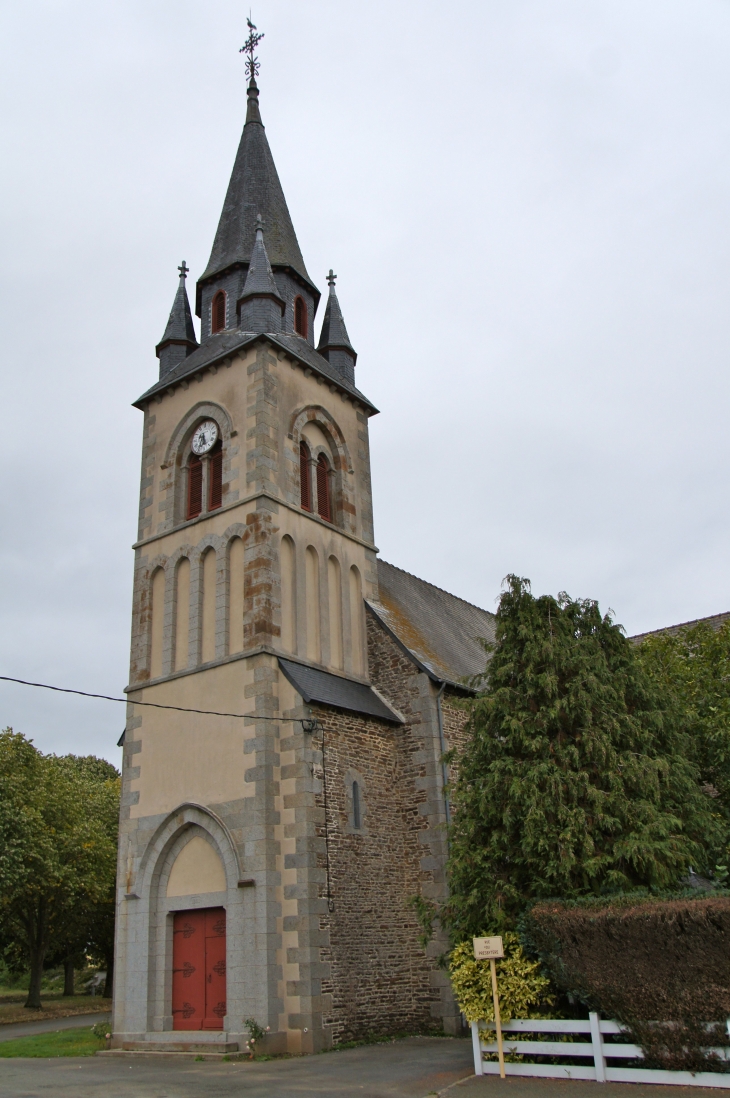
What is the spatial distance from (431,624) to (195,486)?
276 inches

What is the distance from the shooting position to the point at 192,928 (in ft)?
53.7

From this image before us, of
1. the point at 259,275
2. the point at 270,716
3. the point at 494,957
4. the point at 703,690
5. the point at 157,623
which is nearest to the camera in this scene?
the point at 494,957

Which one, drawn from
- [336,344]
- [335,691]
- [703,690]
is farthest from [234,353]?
[703,690]

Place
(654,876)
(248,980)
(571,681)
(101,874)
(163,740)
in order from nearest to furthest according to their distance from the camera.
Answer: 1. (654,876)
2. (571,681)
3. (248,980)
4. (163,740)
5. (101,874)

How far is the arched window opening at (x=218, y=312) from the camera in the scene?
2298cm

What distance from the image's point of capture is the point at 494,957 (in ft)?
37.0

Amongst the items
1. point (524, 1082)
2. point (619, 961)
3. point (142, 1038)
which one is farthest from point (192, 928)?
point (619, 961)

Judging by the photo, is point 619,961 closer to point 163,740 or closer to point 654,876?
point 654,876

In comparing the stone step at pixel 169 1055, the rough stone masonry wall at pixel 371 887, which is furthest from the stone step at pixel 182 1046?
the rough stone masonry wall at pixel 371 887

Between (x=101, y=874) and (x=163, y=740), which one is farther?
(x=101, y=874)

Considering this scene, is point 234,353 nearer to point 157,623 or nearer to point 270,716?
point 157,623

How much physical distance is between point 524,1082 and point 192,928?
769 cm

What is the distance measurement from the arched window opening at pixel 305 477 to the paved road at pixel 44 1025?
42.8ft

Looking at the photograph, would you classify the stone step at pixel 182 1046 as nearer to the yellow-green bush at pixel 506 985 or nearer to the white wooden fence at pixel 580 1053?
the yellow-green bush at pixel 506 985
